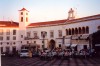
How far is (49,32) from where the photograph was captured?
60.3 metres

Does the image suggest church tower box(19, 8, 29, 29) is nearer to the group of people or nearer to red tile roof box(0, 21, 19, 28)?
red tile roof box(0, 21, 19, 28)

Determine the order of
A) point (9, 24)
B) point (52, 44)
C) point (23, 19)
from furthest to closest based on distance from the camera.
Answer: point (9, 24)
point (23, 19)
point (52, 44)

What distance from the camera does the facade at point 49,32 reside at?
1903 inches

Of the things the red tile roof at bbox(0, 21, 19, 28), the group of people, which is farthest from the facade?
the group of people

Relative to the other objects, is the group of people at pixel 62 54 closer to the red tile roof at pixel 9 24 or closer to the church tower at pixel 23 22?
the church tower at pixel 23 22

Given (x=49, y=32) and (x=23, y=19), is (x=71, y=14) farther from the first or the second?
(x=23, y=19)

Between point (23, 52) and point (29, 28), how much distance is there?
2541 cm

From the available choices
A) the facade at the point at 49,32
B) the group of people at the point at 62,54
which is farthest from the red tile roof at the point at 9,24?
the group of people at the point at 62,54

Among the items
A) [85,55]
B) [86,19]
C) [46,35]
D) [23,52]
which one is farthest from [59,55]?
[46,35]

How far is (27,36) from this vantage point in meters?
64.8

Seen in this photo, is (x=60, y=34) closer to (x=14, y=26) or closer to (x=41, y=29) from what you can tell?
(x=41, y=29)

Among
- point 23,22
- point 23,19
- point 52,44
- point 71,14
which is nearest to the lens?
point 71,14

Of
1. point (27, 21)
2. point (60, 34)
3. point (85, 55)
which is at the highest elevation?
point (27, 21)

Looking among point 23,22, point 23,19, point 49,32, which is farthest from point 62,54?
point 23,19
